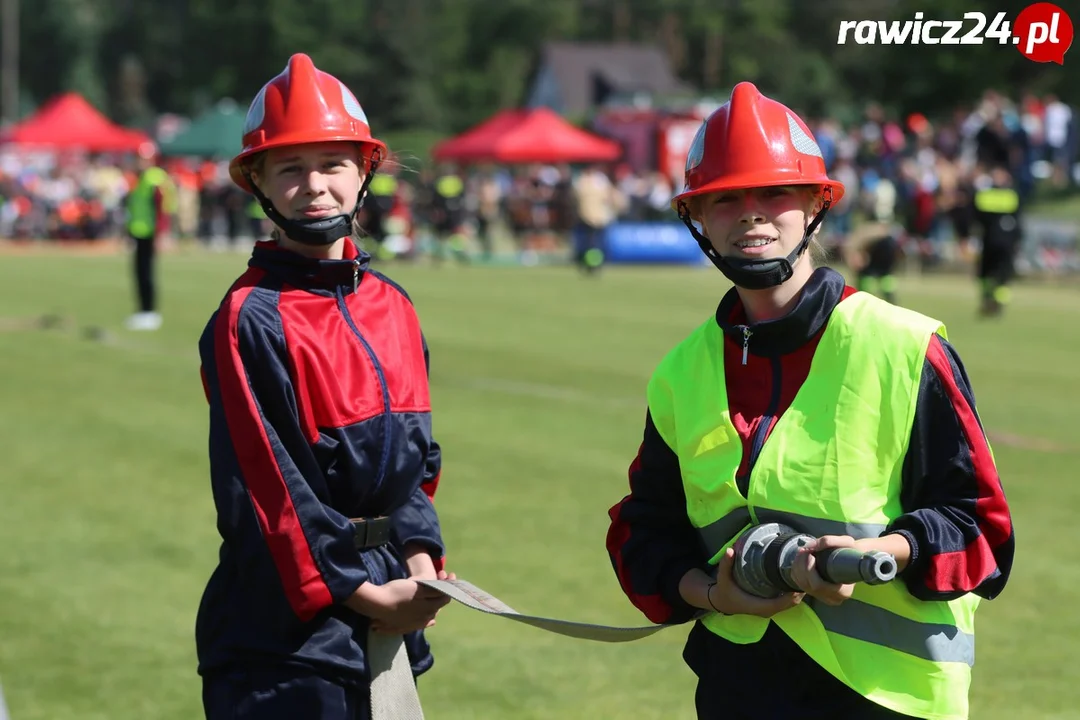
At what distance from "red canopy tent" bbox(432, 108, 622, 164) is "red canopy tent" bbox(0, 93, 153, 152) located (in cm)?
932

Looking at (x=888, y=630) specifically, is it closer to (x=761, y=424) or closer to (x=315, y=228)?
(x=761, y=424)

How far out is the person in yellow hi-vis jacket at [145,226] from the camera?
20031mm

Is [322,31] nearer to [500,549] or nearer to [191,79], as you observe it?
[191,79]

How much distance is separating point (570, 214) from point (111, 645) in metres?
36.7

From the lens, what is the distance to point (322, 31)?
104375 mm

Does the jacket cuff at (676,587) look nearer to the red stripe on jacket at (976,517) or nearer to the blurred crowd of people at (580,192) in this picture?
the red stripe on jacket at (976,517)

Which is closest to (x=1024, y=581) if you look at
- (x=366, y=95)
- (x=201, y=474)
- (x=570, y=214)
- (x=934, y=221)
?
(x=201, y=474)

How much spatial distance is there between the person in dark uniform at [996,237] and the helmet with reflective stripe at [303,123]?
19635 mm

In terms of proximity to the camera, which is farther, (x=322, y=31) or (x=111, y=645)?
(x=322, y=31)

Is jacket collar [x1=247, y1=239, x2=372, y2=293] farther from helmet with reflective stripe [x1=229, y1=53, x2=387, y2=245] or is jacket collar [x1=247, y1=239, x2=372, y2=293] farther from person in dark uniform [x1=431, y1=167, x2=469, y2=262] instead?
person in dark uniform [x1=431, y1=167, x2=469, y2=262]

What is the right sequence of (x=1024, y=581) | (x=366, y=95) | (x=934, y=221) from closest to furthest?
(x=1024, y=581)
(x=934, y=221)
(x=366, y=95)

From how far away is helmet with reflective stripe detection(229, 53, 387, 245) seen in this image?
149 inches

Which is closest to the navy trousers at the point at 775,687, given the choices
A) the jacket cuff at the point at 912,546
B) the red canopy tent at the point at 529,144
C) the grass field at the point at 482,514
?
the jacket cuff at the point at 912,546

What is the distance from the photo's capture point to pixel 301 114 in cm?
381
